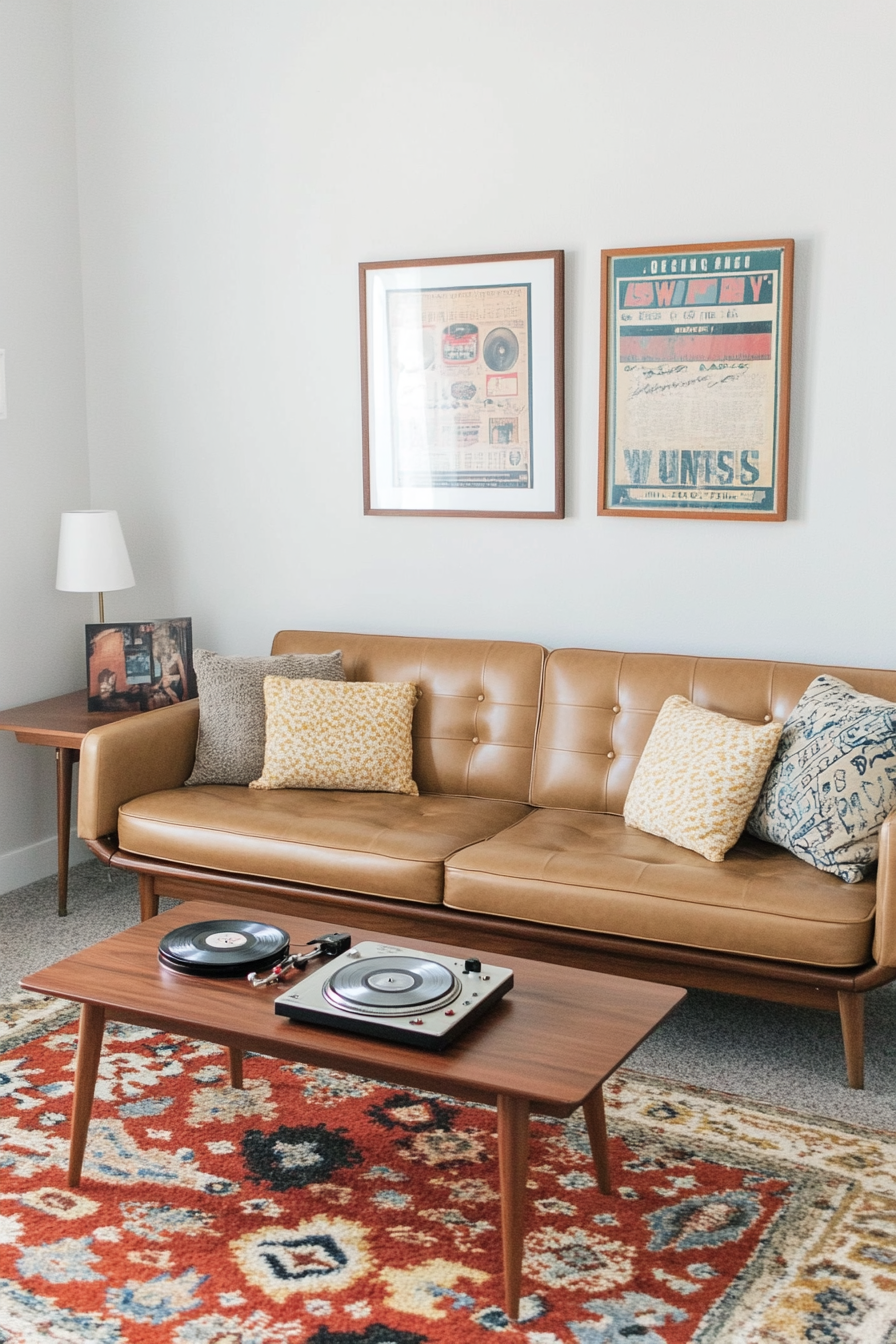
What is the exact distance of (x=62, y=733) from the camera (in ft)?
12.0

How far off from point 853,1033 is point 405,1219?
1.05m

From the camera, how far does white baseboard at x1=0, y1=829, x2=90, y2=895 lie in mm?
4078

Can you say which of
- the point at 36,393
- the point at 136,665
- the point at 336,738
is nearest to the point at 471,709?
the point at 336,738

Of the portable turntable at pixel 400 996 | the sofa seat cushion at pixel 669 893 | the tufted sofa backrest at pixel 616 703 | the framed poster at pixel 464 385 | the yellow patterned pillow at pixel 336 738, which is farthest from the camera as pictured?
the framed poster at pixel 464 385

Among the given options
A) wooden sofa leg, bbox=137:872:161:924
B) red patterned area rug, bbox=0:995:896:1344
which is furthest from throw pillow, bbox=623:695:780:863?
wooden sofa leg, bbox=137:872:161:924

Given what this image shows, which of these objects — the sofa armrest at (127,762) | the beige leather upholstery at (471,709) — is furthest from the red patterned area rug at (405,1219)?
the beige leather upholstery at (471,709)

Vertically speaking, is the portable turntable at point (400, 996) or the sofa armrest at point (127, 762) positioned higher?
the sofa armrest at point (127, 762)

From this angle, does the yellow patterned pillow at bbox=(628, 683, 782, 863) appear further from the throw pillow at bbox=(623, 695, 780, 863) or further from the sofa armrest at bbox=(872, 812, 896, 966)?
the sofa armrest at bbox=(872, 812, 896, 966)

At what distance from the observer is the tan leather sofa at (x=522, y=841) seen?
2.72 meters

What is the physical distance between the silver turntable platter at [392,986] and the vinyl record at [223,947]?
176mm

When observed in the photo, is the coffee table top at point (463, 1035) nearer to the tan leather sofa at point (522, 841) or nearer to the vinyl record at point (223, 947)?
the vinyl record at point (223, 947)

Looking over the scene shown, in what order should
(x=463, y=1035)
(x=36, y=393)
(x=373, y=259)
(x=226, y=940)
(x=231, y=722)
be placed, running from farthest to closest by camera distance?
(x=36, y=393) → (x=373, y=259) → (x=231, y=722) → (x=226, y=940) → (x=463, y=1035)

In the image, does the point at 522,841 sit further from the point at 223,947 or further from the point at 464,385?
the point at 464,385

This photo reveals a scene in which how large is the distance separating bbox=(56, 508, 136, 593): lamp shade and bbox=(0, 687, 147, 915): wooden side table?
1.26 feet
